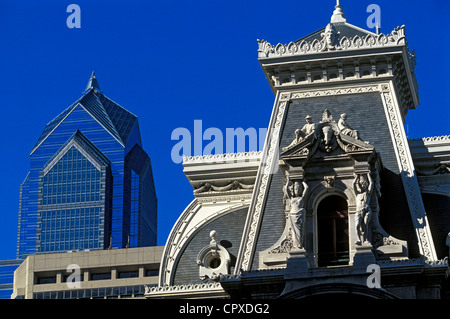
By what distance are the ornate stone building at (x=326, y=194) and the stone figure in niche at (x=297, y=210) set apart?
0.05 metres

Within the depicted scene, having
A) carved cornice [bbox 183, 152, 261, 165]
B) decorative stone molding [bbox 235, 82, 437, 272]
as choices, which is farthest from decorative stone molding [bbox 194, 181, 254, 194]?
decorative stone molding [bbox 235, 82, 437, 272]

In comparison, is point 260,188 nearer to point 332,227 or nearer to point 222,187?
point 222,187

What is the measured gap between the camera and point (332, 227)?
147 ft

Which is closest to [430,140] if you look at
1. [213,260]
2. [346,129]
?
[346,129]

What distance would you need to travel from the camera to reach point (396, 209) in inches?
1785

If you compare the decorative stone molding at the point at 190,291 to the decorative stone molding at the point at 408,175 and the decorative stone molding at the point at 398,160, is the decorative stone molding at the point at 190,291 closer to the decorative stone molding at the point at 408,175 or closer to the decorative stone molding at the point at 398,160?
the decorative stone molding at the point at 398,160

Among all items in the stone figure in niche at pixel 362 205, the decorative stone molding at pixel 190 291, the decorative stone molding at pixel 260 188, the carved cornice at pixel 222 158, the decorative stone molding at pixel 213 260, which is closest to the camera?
the stone figure in niche at pixel 362 205

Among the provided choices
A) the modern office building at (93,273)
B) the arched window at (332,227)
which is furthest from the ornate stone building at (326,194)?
the modern office building at (93,273)

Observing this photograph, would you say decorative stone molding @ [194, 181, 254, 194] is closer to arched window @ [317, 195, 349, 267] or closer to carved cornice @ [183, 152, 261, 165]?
carved cornice @ [183, 152, 261, 165]

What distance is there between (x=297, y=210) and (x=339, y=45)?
821 centimetres

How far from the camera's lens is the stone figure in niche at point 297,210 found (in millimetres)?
43487
